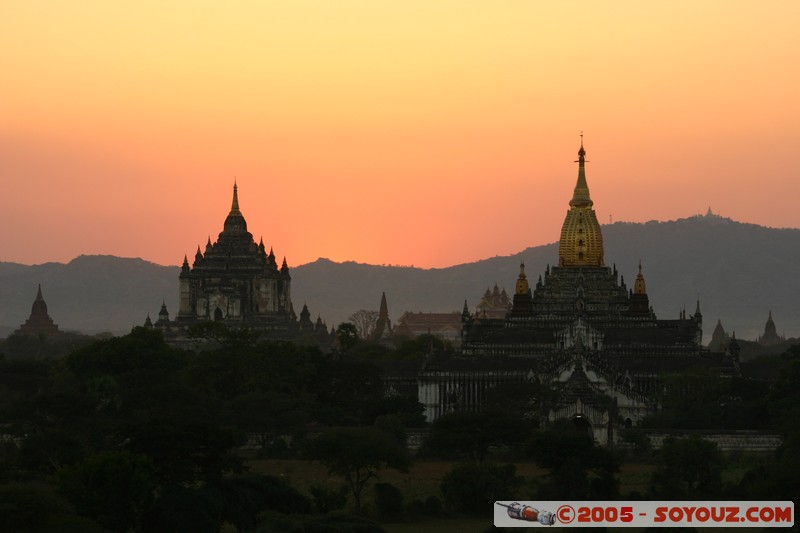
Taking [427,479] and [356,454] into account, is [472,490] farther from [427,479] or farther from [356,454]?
[427,479]

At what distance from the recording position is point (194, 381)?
140 metres

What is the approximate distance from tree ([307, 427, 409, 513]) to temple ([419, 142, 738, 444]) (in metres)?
25.9

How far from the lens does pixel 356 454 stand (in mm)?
103562

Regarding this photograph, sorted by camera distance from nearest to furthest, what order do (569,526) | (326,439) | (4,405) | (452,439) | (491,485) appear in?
(569,526)
(491,485)
(326,439)
(452,439)
(4,405)

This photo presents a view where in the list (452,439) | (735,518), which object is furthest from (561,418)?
(735,518)

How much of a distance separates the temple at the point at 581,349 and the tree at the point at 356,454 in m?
25.9

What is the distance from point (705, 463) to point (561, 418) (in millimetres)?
27429

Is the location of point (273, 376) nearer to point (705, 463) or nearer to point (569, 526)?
point (705, 463)

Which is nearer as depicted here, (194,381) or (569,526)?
(569,526)

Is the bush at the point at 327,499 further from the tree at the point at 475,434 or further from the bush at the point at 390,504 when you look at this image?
the tree at the point at 475,434

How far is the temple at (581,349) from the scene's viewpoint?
456ft

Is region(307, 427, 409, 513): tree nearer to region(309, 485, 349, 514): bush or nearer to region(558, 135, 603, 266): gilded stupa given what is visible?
region(309, 485, 349, 514): bush

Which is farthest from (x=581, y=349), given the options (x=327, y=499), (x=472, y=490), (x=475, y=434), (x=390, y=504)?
(x=327, y=499)

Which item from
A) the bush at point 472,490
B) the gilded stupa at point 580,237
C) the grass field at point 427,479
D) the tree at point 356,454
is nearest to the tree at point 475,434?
the grass field at point 427,479
